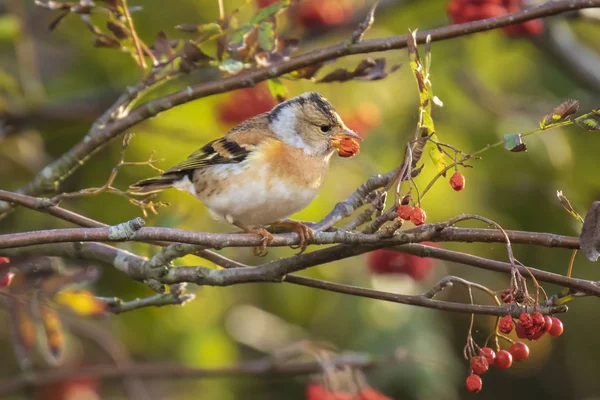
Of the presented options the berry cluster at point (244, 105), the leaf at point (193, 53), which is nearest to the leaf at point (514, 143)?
the leaf at point (193, 53)

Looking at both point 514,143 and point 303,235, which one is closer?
point 514,143

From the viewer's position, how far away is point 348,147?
9.34 ft

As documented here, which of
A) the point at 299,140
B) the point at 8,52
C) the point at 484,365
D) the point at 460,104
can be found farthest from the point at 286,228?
the point at 8,52

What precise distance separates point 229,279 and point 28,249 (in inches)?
25.2

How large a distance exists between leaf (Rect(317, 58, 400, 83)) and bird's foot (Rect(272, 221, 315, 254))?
0.44 metres

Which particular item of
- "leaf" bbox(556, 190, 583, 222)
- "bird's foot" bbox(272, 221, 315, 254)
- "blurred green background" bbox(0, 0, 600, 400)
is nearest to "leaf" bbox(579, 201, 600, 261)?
"leaf" bbox(556, 190, 583, 222)

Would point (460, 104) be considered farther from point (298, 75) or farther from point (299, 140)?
point (298, 75)

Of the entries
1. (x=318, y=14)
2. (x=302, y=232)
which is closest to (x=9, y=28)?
(x=318, y=14)

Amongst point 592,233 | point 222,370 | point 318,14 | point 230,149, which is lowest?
point 222,370

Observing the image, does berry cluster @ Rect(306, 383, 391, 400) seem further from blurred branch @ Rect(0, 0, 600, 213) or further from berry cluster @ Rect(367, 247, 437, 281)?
blurred branch @ Rect(0, 0, 600, 213)

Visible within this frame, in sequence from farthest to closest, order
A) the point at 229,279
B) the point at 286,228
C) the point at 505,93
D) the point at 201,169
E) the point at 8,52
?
the point at 505,93
the point at 8,52
the point at 201,169
the point at 286,228
the point at 229,279

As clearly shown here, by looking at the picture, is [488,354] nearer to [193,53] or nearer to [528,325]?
[528,325]

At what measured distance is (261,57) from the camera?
2.47 metres

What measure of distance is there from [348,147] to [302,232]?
0.64 m
